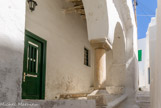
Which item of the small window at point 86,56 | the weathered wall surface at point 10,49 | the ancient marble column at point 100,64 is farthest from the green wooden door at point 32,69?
the small window at point 86,56

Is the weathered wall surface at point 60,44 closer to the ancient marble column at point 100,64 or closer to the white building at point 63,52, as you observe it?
the white building at point 63,52

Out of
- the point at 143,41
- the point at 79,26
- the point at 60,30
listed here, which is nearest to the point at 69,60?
the point at 60,30

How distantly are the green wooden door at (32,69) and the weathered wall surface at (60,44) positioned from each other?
29cm

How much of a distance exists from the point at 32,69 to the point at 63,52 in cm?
188

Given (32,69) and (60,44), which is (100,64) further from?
(60,44)

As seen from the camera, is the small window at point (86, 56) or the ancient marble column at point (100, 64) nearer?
the ancient marble column at point (100, 64)

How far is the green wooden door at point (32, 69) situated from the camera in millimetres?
5133

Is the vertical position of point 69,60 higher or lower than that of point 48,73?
higher

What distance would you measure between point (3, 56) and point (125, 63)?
21.0 feet

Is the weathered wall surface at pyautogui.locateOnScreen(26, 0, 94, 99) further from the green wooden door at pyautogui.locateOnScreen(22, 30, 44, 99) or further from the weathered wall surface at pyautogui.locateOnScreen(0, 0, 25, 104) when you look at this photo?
the weathered wall surface at pyautogui.locateOnScreen(0, 0, 25, 104)

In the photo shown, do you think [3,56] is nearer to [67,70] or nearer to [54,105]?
[54,105]

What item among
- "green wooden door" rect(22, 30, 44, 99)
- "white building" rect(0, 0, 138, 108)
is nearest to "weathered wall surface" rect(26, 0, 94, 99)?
"white building" rect(0, 0, 138, 108)

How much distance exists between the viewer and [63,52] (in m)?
7.18

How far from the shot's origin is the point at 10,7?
67.7 inches
